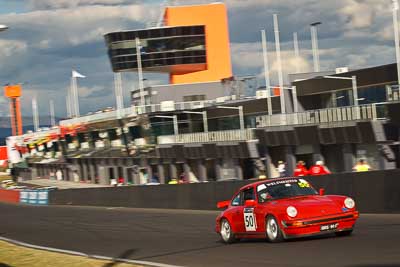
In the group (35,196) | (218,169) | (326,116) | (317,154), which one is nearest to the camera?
(326,116)

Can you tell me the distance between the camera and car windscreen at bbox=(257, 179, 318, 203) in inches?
593

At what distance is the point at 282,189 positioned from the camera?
49.9 feet

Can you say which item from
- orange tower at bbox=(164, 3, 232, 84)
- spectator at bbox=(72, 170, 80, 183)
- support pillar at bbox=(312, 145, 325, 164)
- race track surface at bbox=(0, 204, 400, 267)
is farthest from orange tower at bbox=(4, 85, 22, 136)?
race track surface at bbox=(0, 204, 400, 267)

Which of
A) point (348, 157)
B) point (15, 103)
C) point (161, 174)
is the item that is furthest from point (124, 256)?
point (15, 103)

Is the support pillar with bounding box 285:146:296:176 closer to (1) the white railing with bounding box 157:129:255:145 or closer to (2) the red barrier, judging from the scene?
(1) the white railing with bounding box 157:129:255:145

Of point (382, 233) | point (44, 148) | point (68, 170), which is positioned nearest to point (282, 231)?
point (382, 233)

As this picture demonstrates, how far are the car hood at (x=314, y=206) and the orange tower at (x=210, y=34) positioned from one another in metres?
86.4

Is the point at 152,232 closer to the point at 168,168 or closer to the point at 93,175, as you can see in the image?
the point at 168,168

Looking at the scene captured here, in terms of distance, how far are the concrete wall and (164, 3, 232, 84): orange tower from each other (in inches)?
2072

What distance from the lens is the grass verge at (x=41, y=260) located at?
12734 millimetres

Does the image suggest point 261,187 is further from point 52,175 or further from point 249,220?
point 52,175

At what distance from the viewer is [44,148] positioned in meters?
128

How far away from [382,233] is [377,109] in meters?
27.3

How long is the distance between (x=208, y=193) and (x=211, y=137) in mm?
31869
